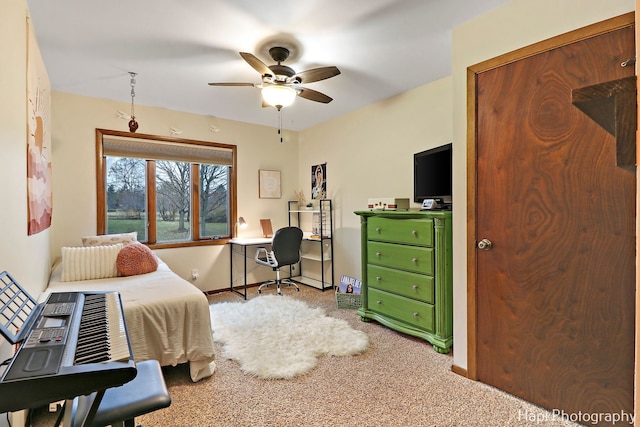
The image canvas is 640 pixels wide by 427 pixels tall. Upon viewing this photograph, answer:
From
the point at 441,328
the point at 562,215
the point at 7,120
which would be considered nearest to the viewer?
the point at 7,120

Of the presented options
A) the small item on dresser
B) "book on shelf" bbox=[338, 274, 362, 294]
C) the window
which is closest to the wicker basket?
"book on shelf" bbox=[338, 274, 362, 294]

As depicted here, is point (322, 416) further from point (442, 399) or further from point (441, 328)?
point (441, 328)

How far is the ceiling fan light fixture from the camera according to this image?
8.29ft

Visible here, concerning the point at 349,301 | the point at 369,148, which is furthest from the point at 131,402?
the point at 369,148

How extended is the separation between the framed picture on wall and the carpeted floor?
9.08 ft

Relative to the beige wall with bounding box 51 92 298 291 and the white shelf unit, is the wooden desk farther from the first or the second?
the white shelf unit

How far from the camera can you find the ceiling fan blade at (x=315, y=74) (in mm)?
2432

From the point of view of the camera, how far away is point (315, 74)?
2498 millimetres

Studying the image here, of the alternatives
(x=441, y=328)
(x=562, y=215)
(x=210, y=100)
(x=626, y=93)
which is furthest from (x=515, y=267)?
(x=210, y=100)

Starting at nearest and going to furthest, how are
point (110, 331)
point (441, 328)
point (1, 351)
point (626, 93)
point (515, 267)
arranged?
point (626, 93), point (110, 331), point (1, 351), point (515, 267), point (441, 328)

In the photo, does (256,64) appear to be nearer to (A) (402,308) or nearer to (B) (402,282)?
(B) (402,282)

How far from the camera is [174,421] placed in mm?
1796

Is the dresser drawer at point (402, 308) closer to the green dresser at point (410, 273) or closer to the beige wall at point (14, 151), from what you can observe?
the green dresser at point (410, 273)

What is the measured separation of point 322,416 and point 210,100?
3.33m
